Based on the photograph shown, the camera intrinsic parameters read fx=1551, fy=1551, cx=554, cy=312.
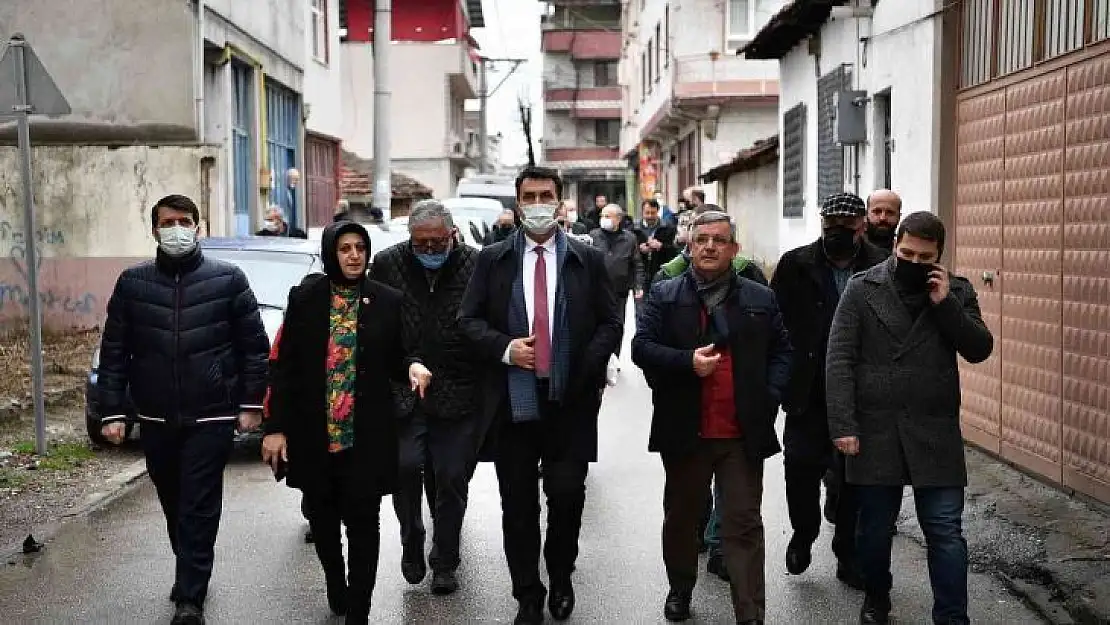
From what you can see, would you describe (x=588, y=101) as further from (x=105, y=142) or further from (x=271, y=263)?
(x=271, y=263)

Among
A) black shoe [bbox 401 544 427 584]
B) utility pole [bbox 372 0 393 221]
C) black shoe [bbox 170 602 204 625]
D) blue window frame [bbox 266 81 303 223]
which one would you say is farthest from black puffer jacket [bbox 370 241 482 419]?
blue window frame [bbox 266 81 303 223]

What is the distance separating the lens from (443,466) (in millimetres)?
7555

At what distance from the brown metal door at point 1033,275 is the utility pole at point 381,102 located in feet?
47.2

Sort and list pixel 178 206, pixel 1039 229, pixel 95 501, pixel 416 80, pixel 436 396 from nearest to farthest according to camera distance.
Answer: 1. pixel 178 206
2. pixel 436 396
3. pixel 95 501
4. pixel 1039 229
5. pixel 416 80

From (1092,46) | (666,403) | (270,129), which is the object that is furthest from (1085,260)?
(270,129)

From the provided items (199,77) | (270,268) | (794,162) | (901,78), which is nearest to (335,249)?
(270,268)

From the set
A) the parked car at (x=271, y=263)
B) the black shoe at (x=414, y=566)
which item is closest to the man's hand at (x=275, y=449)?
the black shoe at (x=414, y=566)

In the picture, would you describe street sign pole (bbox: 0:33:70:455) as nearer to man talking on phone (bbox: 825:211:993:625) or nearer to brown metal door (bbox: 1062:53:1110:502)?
man talking on phone (bbox: 825:211:993:625)

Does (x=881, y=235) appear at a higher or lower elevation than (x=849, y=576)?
higher

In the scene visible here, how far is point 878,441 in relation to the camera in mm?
6445

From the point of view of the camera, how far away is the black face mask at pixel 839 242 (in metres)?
7.39

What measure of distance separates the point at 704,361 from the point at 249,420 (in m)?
2.09

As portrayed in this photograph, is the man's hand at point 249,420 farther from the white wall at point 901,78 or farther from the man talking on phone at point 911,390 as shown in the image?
the white wall at point 901,78

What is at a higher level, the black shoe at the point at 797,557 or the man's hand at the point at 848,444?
the man's hand at the point at 848,444
